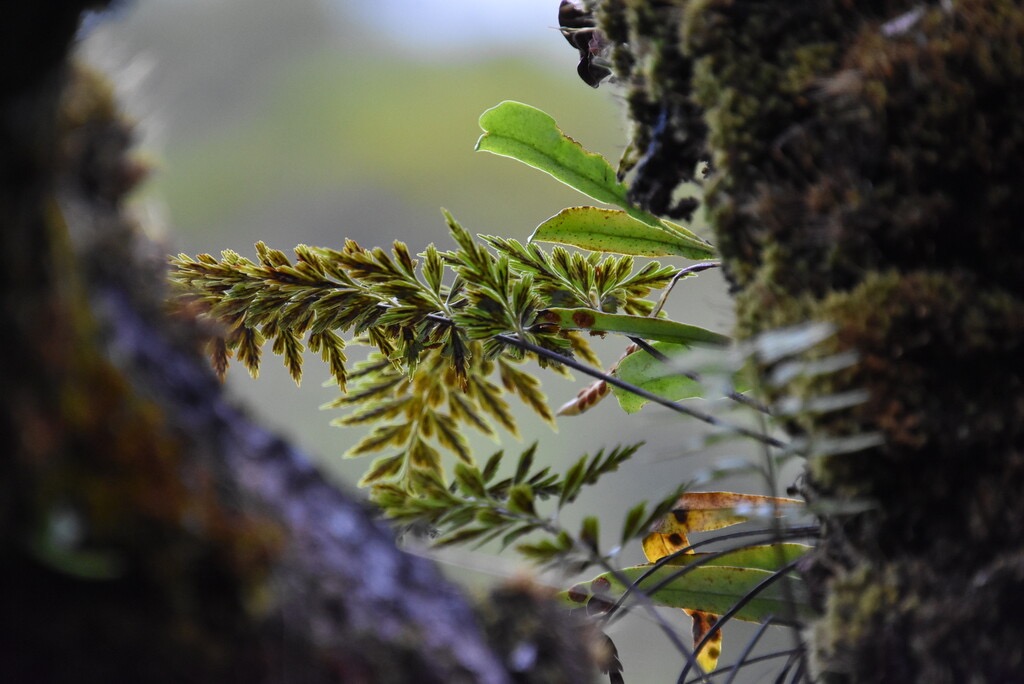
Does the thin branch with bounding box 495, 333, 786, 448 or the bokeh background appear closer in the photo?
the thin branch with bounding box 495, 333, 786, 448

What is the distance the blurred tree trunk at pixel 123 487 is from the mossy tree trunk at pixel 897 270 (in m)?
0.42

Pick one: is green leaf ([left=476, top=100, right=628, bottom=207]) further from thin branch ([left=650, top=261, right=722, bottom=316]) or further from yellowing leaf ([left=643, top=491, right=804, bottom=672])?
yellowing leaf ([left=643, top=491, right=804, bottom=672])

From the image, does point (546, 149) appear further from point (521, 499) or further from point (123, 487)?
point (123, 487)

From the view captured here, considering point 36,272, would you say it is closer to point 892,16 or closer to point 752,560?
point 892,16

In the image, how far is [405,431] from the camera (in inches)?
55.6

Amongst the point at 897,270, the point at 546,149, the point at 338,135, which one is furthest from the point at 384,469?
the point at 338,135

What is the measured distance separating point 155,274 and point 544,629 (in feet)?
1.22

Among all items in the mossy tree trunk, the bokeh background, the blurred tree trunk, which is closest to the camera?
the blurred tree trunk

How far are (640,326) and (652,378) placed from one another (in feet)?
0.68

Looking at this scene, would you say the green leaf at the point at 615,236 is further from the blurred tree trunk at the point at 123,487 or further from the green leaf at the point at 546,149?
the blurred tree trunk at the point at 123,487

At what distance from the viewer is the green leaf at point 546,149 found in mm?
1301

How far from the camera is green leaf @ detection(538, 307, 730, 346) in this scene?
3.86 ft

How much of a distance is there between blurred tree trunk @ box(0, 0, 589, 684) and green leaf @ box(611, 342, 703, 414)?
0.87 meters

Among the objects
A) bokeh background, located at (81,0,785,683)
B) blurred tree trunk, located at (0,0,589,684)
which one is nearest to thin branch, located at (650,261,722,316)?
blurred tree trunk, located at (0,0,589,684)
